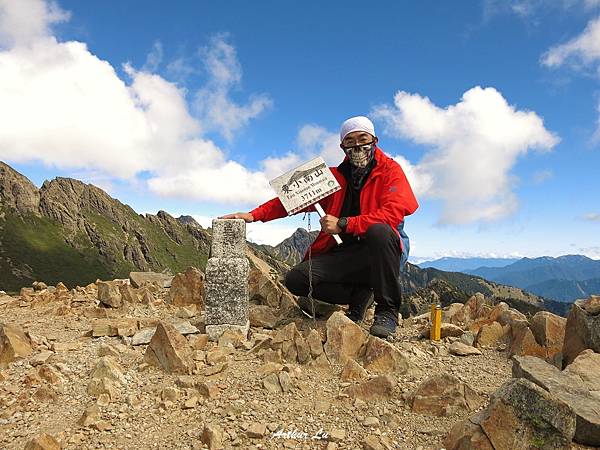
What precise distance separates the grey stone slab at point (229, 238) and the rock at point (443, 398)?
150 inches

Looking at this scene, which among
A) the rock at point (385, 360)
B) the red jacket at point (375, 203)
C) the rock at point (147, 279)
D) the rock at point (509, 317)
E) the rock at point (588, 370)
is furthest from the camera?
the rock at point (147, 279)

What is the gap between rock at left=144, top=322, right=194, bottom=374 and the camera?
561 centimetres

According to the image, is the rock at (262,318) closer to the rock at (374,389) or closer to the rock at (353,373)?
the rock at (353,373)

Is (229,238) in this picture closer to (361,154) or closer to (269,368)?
(269,368)

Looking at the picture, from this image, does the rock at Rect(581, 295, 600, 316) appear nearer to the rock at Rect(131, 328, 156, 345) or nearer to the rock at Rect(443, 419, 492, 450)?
the rock at Rect(443, 419, 492, 450)

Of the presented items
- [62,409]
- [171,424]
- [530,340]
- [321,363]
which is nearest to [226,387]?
[171,424]

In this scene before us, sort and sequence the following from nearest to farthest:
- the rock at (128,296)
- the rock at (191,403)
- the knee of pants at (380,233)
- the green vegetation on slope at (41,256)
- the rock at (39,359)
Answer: the rock at (191,403), the rock at (39,359), the knee of pants at (380,233), the rock at (128,296), the green vegetation on slope at (41,256)

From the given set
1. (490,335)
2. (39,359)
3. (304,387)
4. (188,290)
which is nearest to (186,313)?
(188,290)

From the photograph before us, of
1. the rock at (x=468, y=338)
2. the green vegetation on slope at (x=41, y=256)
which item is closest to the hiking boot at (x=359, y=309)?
the rock at (x=468, y=338)

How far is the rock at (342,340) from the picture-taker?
5.88 metres

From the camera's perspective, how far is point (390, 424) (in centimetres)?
427

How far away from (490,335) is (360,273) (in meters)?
2.44

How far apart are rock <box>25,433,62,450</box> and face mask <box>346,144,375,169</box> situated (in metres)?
5.62

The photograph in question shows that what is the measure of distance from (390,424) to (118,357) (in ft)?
13.4
